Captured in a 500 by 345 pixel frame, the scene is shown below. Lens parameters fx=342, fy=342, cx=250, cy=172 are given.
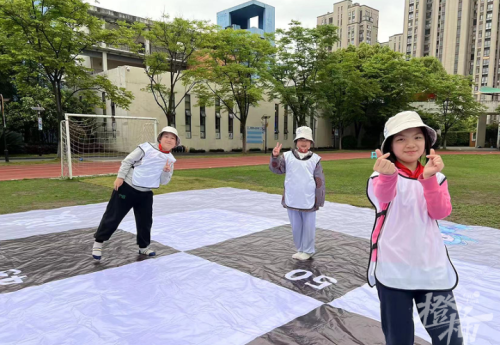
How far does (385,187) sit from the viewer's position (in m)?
1.70

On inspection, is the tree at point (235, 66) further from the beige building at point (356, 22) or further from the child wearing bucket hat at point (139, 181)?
the beige building at point (356, 22)

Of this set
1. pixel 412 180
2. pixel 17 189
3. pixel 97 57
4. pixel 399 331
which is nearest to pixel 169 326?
pixel 399 331

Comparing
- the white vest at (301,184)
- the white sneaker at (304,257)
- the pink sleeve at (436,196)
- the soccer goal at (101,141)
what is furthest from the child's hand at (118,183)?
the soccer goal at (101,141)

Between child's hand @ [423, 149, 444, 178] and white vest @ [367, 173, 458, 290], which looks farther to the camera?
white vest @ [367, 173, 458, 290]

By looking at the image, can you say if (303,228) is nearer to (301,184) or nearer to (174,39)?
(301,184)

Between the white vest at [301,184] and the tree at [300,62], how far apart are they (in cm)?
2577

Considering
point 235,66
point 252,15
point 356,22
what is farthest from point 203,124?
point 356,22

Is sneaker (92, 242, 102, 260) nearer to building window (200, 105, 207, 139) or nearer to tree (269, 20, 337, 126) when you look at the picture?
tree (269, 20, 337, 126)

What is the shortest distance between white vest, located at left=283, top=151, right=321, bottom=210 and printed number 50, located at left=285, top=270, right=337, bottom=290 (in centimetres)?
73

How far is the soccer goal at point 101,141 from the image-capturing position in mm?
14431

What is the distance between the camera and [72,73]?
2000cm

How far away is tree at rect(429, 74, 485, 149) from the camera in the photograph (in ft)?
127

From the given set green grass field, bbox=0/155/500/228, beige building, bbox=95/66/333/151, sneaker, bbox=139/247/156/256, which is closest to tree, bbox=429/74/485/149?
beige building, bbox=95/66/333/151

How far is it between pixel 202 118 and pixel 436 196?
34.2 metres
